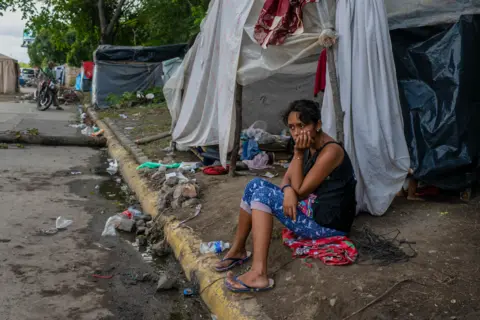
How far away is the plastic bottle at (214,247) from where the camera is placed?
13.4 feet

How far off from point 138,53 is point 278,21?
1357 cm

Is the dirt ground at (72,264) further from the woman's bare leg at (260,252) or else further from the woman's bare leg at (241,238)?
the woman's bare leg at (260,252)

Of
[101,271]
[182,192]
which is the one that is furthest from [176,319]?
[182,192]

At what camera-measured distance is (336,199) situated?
342 centimetres

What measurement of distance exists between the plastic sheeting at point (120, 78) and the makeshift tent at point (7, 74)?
13.7m

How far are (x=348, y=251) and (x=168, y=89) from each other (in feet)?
A: 18.3

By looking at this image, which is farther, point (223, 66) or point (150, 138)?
point (150, 138)

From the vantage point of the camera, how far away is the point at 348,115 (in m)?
4.38

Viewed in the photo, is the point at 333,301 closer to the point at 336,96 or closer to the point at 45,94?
the point at 336,96

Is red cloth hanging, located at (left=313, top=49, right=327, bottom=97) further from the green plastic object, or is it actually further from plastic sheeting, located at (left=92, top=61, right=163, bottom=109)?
plastic sheeting, located at (left=92, top=61, right=163, bottom=109)

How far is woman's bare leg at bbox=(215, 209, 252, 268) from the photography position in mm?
3539

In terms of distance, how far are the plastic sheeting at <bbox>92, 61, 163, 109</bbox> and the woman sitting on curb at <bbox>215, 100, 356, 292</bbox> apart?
49.8 feet

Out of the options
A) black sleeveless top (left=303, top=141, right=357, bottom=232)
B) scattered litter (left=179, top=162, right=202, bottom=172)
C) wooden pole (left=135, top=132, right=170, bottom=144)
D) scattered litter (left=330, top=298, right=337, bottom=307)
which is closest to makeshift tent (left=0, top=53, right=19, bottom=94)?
wooden pole (left=135, top=132, right=170, bottom=144)

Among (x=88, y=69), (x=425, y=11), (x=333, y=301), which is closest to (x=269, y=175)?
(x=425, y=11)
